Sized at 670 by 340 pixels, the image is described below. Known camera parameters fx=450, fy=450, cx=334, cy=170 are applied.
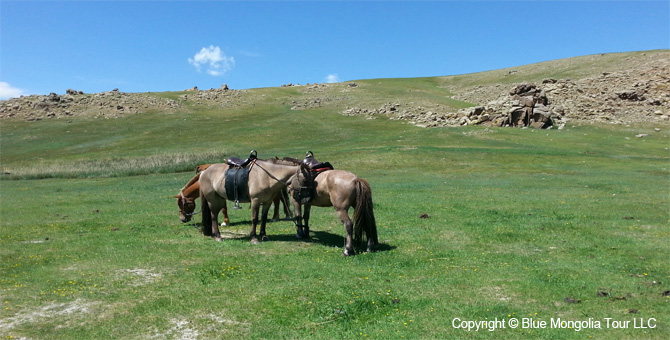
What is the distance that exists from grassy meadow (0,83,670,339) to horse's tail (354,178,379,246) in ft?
2.02

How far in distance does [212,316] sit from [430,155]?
34.7 m

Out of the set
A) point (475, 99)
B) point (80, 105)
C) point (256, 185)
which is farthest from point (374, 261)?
point (80, 105)

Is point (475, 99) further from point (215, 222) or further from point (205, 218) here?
point (215, 222)

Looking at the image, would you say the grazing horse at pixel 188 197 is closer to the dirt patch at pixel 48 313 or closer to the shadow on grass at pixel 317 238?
the shadow on grass at pixel 317 238

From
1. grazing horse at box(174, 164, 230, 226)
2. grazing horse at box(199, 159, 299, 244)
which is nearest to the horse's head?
grazing horse at box(174, 164, 230, 226)

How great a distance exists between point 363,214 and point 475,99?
84997 mm

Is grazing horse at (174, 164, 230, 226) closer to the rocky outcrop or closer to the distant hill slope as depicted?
the distant hill slope

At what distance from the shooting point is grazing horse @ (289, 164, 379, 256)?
40.3 ft

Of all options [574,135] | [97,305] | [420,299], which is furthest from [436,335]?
[574,135]

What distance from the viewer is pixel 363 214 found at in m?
12.3

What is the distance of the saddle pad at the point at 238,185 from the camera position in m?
13.9

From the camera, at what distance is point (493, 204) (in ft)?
66.8

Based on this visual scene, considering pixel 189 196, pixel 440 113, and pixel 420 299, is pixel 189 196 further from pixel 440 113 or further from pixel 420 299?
pixel 440 113

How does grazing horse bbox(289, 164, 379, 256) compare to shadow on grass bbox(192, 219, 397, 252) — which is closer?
grazing horse bbox(289, 164, 379, 256)
